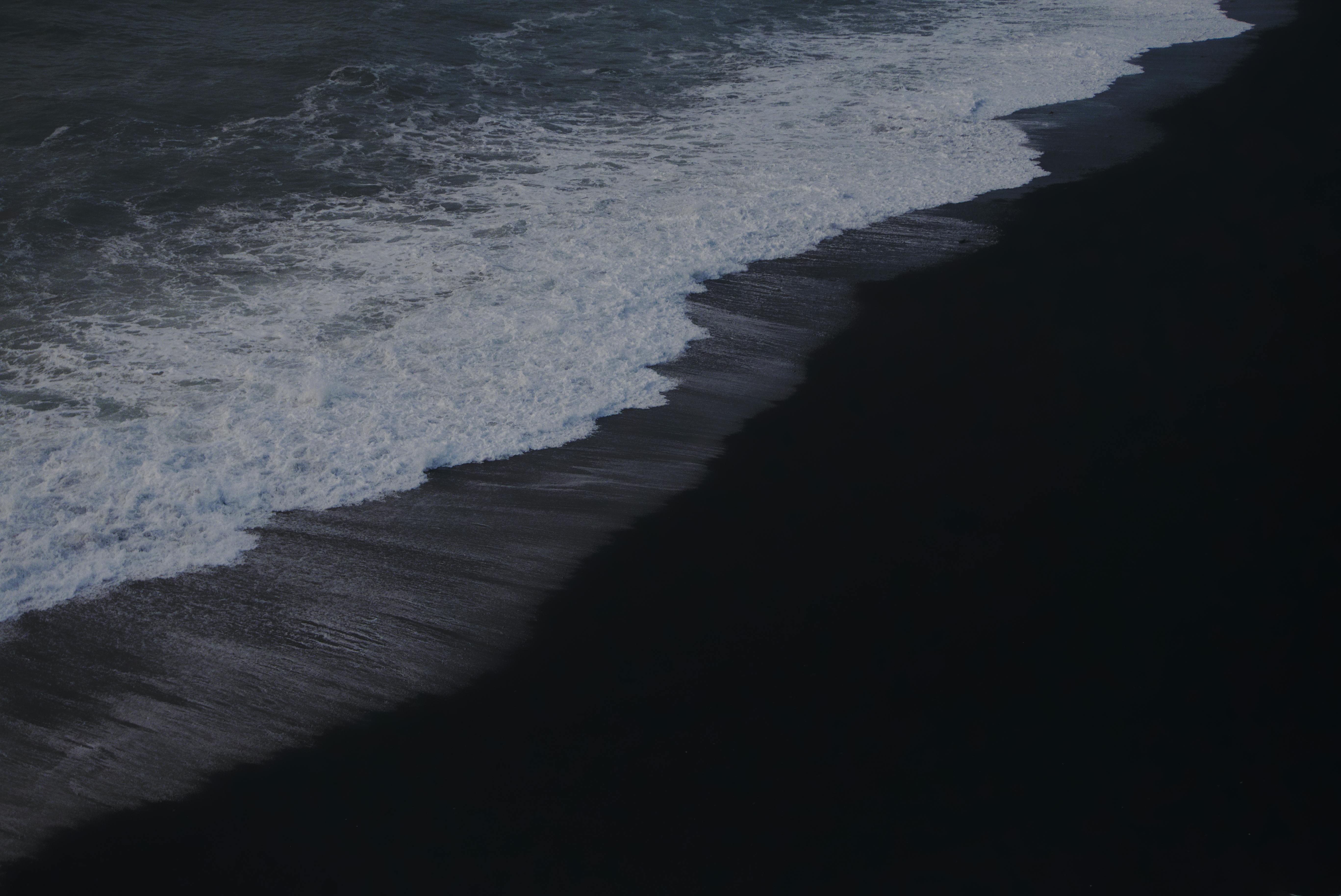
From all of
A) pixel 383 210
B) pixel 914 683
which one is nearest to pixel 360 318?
pixel 383 210

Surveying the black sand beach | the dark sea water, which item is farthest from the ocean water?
the black sand beach

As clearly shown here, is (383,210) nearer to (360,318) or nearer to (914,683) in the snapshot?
(360,318)

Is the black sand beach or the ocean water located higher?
the ocean water

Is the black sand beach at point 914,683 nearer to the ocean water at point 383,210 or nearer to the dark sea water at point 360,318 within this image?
the dark sea water at point 360,318

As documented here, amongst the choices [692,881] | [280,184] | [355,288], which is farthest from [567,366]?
[280,184]

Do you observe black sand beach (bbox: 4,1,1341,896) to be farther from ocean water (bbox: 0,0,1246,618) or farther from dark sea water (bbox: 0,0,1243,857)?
ocean water (bbox: 0,0,1246,618)

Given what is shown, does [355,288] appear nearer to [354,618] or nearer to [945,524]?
[354,618]
